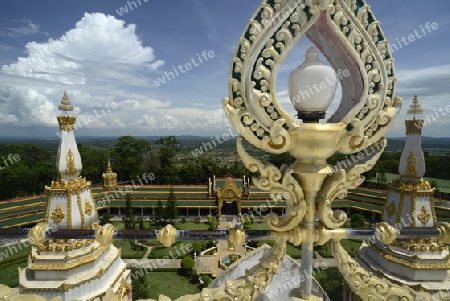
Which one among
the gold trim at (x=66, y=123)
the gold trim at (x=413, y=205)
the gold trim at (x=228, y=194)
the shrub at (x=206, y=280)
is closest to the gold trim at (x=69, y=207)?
the gold trim at (x=66, y=123)

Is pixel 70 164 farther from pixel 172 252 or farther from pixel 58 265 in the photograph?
pixel 172 252

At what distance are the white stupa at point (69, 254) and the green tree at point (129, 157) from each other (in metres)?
32.9

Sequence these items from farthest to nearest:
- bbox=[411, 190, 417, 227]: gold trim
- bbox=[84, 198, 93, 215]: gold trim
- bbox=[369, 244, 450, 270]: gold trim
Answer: bbox=[84, 198, 93, 215]: gold trim, bbox=[411, 190, 417, 227]: gold trim, bbox=[369, 244, 450, 270]: gold trim

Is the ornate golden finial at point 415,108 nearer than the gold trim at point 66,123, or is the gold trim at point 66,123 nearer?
the ornate golden finial at point 415,108

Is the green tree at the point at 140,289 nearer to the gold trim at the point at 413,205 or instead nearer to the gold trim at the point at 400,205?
the gold trim at the point at 400,205

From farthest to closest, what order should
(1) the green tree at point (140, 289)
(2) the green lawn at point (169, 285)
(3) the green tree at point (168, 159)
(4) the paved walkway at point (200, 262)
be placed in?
(3) the green tree at point (168, 159), (4) the paved walkway at point (200, 262), (2) the green lawn at point (169, 285), (1) the green tree at point (140, 289)

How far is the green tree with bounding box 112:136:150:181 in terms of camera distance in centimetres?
4125

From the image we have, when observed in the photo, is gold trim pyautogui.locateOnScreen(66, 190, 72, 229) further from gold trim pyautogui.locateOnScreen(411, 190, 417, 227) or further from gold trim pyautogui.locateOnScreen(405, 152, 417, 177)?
gold trim pyautogui.locateOnScreen(405, 152, 417, 177)

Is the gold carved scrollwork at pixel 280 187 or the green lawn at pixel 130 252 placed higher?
the gold carved scrollwork at pixel 280 187

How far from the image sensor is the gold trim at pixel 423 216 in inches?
276

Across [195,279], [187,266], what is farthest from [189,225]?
[195,279]

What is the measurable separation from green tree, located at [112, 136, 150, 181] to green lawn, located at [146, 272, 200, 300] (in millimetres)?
25608

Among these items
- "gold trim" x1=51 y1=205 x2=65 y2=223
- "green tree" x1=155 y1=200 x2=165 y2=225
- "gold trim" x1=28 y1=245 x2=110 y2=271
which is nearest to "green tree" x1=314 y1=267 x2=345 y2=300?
"gold trim" x1=28 y1=245 x2=110 y2=271

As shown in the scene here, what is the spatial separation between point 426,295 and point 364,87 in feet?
5.35
